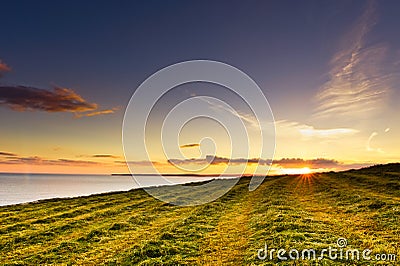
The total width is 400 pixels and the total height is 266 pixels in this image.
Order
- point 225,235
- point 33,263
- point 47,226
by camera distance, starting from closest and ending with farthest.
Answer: point 33,263
point 225,235
point 47,226

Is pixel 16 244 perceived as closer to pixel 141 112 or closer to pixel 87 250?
pixel 87 250

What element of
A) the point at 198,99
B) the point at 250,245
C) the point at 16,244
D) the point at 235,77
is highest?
the point at 235,77

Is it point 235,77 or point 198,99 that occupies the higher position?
point 235,77

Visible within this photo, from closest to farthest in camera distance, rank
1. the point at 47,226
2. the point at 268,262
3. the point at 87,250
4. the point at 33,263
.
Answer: the point at 268,262, the point at 33,263, the point at 87,250, the point at 47,226

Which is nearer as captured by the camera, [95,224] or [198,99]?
[95,224]

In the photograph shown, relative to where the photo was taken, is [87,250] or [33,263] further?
[87,250]

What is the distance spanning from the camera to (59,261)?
18.3 metres

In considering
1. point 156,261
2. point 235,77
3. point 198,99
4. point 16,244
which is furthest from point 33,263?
point 235,77

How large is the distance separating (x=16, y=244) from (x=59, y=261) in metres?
6.48

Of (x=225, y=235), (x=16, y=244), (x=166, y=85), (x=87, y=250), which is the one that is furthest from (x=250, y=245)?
(x=166, y=85)

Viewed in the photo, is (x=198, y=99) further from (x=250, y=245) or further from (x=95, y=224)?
(x=250, y=245)

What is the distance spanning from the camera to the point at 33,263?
1811 cm

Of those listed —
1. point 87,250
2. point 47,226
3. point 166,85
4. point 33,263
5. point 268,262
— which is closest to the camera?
point 268,262

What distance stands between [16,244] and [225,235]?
48.1 ft
